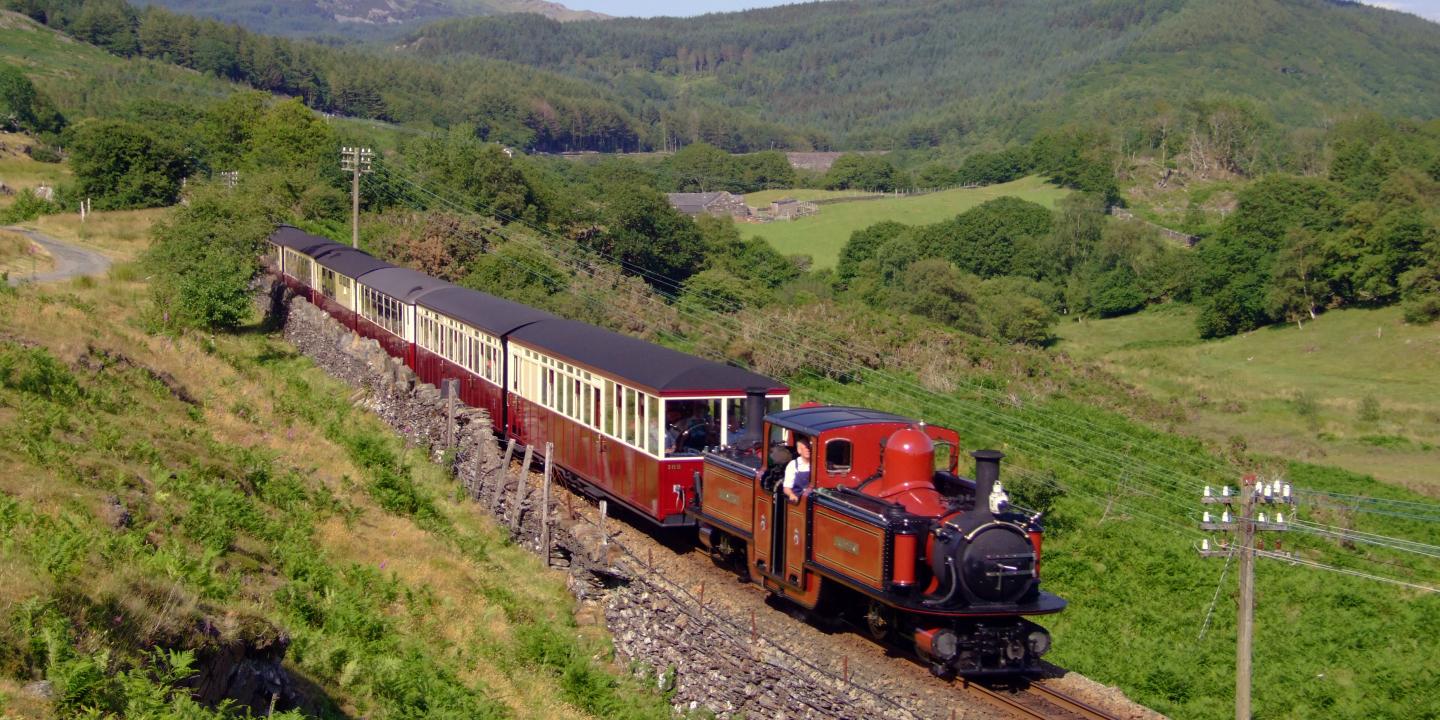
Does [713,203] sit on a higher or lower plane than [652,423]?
lower

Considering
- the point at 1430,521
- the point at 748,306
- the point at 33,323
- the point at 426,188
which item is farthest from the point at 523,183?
the point at 1430,521

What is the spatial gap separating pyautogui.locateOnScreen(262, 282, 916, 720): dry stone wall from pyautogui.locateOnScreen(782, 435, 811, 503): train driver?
193 centimetres

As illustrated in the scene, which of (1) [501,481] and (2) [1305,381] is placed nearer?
(1) [501,481]

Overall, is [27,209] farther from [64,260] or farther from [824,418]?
[824,418]

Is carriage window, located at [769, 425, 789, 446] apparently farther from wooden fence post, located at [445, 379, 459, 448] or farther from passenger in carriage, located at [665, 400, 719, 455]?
wooden fence post, located at [445, 379, 459, 448]

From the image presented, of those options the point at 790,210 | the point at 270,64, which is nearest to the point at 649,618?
the point at 790,210

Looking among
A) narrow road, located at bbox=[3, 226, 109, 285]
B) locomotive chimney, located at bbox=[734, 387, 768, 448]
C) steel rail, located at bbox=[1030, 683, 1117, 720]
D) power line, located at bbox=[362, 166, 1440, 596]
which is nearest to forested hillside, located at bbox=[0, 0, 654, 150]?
narrow road, located at bbox=[3, 226, 109, 285]

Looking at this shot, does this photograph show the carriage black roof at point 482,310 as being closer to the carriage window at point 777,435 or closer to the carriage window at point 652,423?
the carriage window at point 652,423

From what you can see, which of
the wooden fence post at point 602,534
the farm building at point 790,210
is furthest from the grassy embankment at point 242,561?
the farm building at point 790,210

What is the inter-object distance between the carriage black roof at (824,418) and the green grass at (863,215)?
73762mm

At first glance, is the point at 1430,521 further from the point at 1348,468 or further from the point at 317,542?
the point at 317,542

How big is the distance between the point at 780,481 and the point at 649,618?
2.59 meters

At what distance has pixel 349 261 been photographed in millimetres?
38969

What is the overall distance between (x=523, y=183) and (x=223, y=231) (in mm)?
25568
